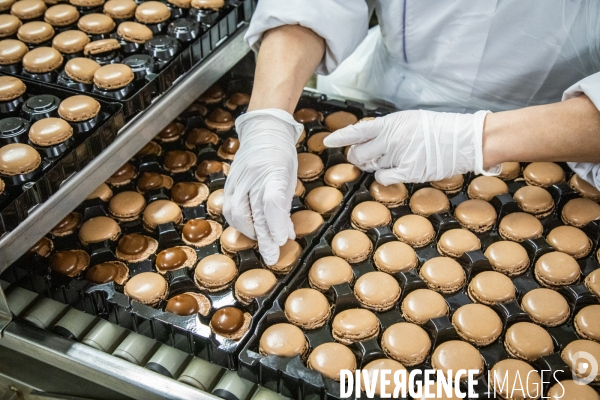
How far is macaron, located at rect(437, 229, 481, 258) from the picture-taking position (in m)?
1.64

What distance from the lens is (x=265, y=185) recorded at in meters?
1.58

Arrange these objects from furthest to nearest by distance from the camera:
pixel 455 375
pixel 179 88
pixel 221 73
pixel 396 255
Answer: pixel 221 73
pixel 179 88
pixel 396 255
pixel 455 375

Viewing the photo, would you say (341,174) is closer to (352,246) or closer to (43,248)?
(352,246)

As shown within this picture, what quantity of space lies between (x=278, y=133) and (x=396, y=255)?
48cm

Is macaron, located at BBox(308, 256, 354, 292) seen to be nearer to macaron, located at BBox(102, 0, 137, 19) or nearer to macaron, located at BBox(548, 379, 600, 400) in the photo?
macaron, located at BBox(548, 379, 600, 400)

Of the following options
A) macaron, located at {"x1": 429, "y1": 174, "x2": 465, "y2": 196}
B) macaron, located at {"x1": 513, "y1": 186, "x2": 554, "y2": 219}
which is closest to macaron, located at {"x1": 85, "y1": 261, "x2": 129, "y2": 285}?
macaron, located at {"x1": 429, "y1": 174, "x2": 465, "y2": 196}

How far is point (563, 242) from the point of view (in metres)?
1.65

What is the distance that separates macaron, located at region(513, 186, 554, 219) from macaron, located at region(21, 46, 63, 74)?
4.91 feet

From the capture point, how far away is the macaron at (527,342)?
1.40 m

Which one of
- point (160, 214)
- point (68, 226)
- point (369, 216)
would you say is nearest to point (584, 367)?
point (369, 216)

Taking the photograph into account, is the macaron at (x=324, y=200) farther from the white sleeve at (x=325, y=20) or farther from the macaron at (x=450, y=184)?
the white sleeve at (x=325, y=20)

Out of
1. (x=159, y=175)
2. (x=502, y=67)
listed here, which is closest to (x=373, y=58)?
(x=502, y=67)

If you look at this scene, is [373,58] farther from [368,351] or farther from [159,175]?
[368,351]

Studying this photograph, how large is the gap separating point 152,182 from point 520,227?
1.13 m
